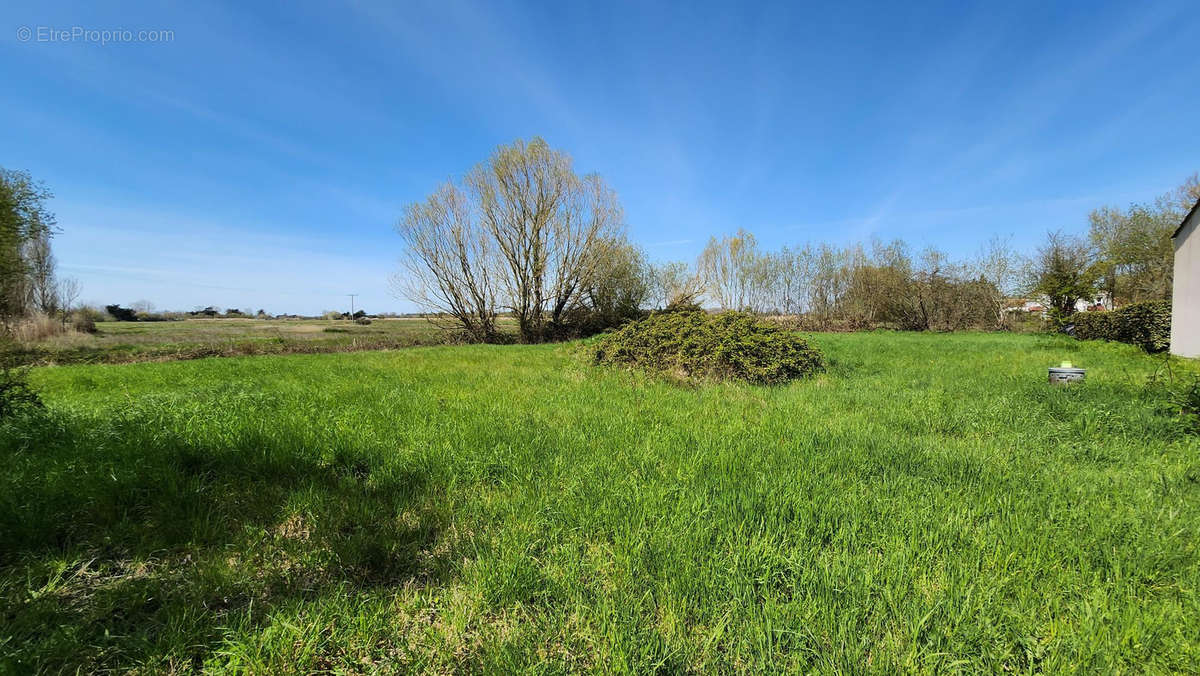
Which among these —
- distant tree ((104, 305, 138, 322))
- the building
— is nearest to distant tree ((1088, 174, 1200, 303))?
the building

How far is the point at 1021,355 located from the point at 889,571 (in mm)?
12622

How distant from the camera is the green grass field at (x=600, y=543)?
1.45 meters

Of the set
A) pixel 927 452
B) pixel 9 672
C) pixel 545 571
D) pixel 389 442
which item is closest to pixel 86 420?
pixel 389 442

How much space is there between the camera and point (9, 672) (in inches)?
48.7

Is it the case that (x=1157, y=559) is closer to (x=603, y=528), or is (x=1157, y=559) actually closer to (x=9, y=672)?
(x=603, y=528)

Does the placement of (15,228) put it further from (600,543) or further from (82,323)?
(82,323)

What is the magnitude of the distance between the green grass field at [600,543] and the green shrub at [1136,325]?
14764 millimetres

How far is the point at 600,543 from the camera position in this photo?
2.10 meters

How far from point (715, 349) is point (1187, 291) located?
1405cm

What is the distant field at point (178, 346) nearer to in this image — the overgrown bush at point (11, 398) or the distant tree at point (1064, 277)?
the overgrown bush at point (11, 398)

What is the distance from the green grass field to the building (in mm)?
11290

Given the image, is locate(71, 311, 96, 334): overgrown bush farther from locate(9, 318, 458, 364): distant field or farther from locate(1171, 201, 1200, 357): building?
locate(1171, 201, 1200, 357): building

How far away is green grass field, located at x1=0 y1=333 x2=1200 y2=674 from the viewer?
145 centimetres

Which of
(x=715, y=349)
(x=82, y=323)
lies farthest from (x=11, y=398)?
(x=82, y=323)
